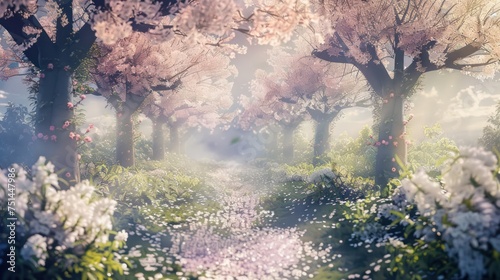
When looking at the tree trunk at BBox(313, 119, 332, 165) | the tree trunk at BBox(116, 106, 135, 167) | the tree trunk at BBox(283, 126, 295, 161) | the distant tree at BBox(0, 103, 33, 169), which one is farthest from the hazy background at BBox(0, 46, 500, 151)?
the tree trunk at BBox(116, 106, 135, 167)

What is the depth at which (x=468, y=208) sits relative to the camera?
3.49m

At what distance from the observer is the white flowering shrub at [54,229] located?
3510 millimetres

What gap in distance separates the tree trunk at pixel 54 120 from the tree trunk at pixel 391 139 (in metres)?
9.33

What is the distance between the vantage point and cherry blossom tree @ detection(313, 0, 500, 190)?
944 centimetres

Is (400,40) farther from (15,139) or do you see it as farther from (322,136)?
(15,139)

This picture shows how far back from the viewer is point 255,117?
2812 cm

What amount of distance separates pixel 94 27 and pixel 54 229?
3.88 meters

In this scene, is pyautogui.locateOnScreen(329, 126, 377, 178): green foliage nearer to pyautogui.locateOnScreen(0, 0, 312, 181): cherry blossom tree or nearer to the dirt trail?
the dirt trail

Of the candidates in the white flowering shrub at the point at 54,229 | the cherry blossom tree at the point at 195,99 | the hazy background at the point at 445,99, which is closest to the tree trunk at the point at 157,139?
the cherry blossom tree at the point at 195,99

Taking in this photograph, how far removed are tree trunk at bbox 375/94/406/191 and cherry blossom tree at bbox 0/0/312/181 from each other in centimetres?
575

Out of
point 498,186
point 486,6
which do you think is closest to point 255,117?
point 486,6

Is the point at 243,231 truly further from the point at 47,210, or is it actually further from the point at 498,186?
the point at 498,186

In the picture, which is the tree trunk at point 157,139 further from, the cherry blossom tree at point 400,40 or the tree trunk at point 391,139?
the tree trunk at point 391,139

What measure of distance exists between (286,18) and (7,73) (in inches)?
428
